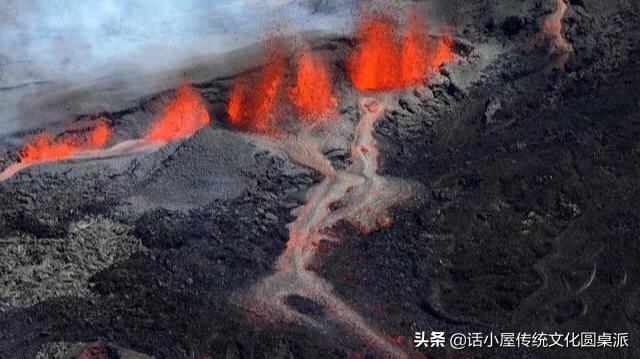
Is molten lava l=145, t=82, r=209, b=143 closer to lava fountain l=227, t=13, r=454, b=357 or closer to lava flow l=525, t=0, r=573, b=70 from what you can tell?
lava fountain l=227, t=13, r=454, b=357

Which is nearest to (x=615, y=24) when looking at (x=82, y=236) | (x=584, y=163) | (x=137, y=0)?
(x=584, y=163)

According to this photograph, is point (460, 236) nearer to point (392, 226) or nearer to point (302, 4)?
point (392, 226)

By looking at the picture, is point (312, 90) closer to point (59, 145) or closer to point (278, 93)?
point (278, 93)

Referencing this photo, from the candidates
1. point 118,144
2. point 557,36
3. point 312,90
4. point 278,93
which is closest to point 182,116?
point 118,144

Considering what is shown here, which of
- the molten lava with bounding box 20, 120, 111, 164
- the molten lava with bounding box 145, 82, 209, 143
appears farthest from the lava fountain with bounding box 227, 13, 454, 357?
the molten lava with bounding box 20, 120, 111, 164

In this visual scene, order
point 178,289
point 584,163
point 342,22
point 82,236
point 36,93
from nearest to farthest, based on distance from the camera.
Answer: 1. point 178,289
2. point 82,236
3. point 584,163
4. point 36,93
5. point 342,22

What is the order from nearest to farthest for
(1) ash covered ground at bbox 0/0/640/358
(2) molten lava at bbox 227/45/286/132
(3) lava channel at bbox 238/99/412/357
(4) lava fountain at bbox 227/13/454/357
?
(1) ash covered ground at bbox 0/0/640/358 < (3) lava channel at bbox 238/99/412/357 < (4) lava fountain at bbox 227/13/454/357 < (2) molten lava at bbox 227/45/286/132
